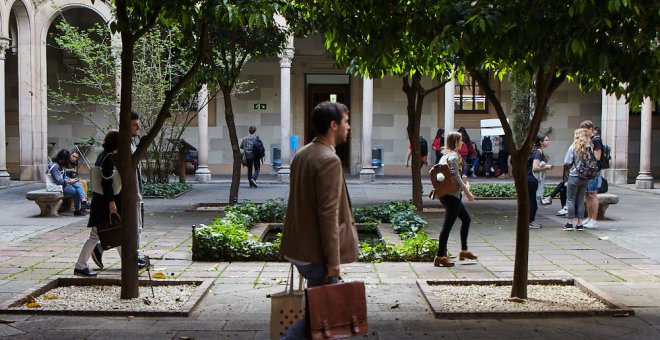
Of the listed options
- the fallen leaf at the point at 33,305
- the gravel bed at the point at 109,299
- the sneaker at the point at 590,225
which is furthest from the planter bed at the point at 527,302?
the sneaker at the point at 590,225

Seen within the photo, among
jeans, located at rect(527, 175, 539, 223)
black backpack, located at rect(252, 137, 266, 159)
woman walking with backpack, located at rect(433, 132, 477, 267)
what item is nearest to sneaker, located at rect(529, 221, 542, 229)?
jeans, located at rect(527, 175, 539, 223)

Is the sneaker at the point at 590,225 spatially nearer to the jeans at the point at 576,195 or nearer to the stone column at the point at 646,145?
the jeans at the point at 576,195

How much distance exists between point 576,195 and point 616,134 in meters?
11.9

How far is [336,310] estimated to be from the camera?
13.2 ft

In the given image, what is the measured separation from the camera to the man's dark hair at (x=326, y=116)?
437 centimetres

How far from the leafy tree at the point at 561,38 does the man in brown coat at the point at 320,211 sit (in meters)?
1.63

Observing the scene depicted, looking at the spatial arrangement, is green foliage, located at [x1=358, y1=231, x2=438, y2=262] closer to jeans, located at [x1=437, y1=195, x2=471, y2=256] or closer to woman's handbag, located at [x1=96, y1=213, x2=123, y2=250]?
jeans, located at [x1=437, y1=195, x2=471, y2=256]

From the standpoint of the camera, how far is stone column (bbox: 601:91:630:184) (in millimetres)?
22266

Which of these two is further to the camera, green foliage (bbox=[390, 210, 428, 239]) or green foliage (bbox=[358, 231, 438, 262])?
green foliage (bbox=[390, 210, 428, 239])

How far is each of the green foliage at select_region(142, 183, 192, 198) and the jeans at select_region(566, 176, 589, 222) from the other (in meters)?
9.59

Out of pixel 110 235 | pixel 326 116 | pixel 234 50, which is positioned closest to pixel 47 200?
pixel 234 50

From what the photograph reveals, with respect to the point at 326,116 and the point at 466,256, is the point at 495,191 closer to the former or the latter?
the point at 466,256

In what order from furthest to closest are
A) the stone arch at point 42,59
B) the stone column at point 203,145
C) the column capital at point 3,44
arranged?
the stone column at point 203,145 < the stone arch at point 42,59 < the column capital at point 3,44

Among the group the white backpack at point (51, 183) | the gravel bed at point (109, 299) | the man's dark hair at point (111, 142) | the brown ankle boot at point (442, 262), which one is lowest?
the gravel bed at point (109, 299)
